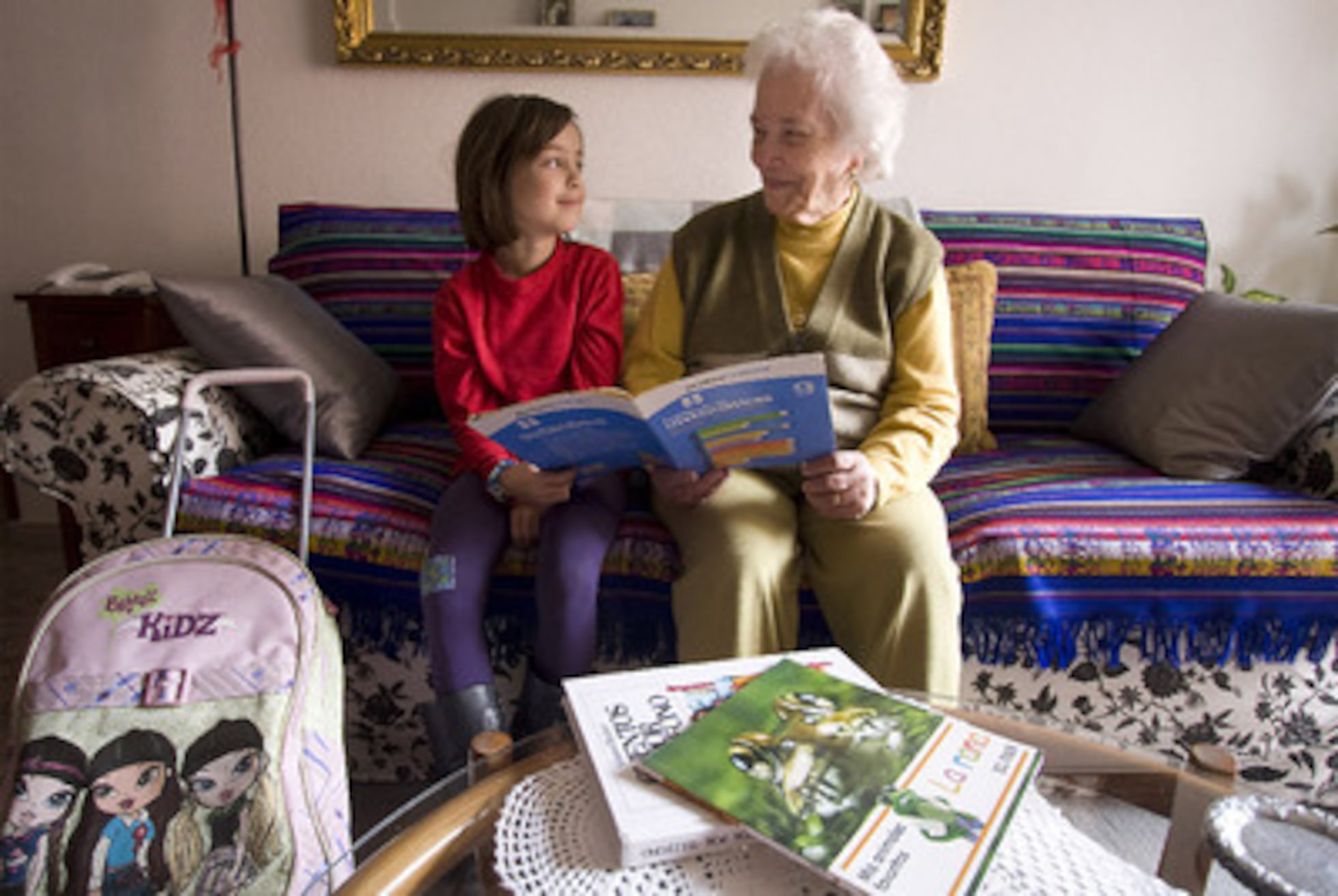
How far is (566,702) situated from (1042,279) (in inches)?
54.4

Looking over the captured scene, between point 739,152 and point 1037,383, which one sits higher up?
point 739,152

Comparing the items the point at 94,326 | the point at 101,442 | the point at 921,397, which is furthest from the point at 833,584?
the point at 94,326

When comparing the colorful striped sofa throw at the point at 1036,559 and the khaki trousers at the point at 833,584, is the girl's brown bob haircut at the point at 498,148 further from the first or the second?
the khaki trousers at the point at 833,584

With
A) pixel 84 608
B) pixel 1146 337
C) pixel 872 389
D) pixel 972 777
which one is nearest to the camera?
pixel 972 777

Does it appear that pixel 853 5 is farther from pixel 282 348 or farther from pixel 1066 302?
pixel 282 348

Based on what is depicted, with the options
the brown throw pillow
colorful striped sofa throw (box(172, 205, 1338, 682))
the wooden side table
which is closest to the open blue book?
colorful striped sofa throw (box(172, 205, 1338, 682))

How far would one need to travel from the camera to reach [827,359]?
1.19 metres

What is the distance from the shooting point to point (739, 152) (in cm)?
199

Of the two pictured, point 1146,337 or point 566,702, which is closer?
point 566,702

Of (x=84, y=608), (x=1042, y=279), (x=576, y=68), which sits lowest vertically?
(x=84, y=608)

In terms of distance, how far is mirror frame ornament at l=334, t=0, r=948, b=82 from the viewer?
74.9 inches

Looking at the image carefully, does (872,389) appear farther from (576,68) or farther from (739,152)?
(576,68)

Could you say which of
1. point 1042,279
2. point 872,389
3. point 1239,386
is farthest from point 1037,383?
point 872,389

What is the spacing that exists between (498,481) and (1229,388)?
1180 mm
